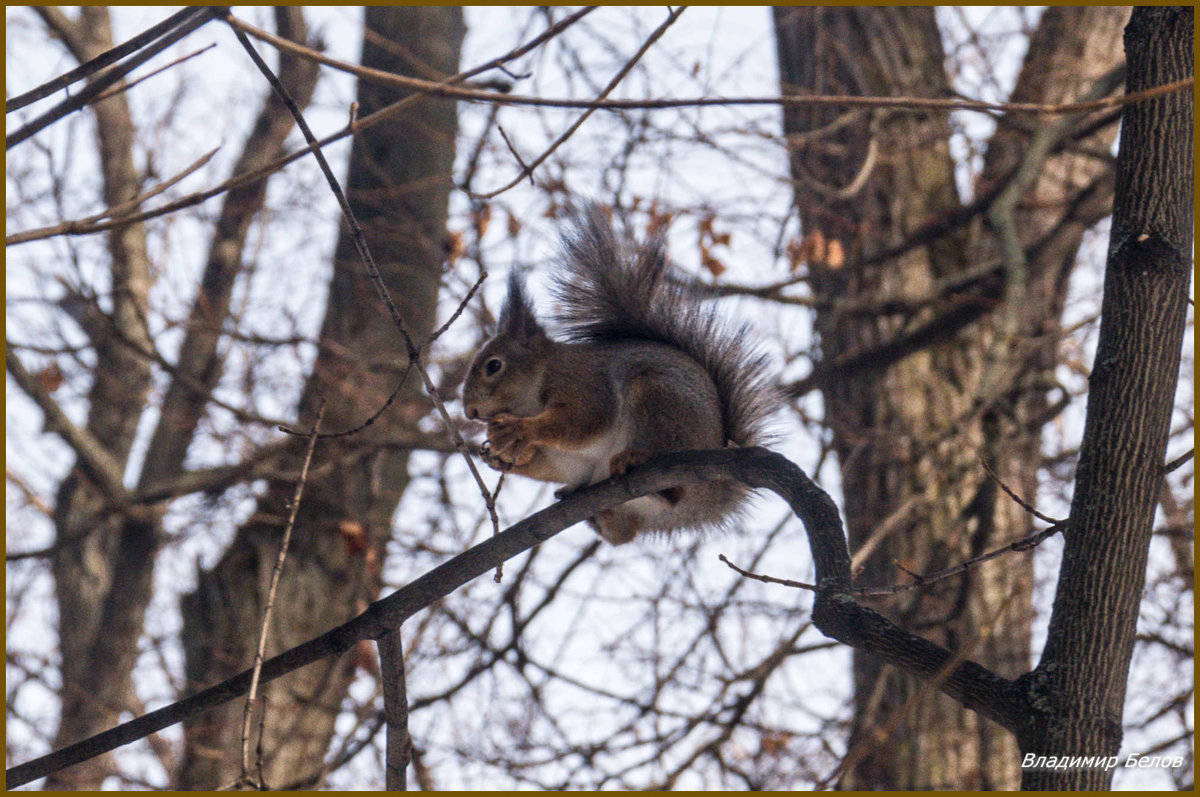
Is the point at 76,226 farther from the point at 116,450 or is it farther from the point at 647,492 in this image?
the point at 116,450

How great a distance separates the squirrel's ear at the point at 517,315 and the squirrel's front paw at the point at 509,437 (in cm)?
33

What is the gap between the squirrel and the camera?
226 cm

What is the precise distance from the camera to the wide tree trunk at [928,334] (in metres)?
3.83

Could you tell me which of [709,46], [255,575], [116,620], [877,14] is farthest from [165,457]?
[877,14]

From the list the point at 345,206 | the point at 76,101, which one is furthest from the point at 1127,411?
the point at 76,101

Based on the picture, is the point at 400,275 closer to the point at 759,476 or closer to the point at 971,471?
the point at 971,471

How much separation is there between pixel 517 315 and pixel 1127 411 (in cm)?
135

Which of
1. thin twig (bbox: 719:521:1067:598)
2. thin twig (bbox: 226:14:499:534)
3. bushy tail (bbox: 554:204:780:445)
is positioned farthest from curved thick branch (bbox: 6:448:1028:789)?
bushy tail (bbox: 554:204:780:445)

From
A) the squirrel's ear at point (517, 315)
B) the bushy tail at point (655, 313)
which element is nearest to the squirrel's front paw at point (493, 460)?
the squirrel's ear at point (517, 315)

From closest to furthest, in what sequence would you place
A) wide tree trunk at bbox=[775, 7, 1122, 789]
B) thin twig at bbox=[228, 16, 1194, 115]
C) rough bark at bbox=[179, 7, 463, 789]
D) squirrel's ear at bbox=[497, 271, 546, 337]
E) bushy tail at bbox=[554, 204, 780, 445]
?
thin twig at bbox=[228, 16, 1194, 115]
bushy tail at bbox=[554, 204, 780, 445]
squirrel's ear at bbox=[497, 271, 546, 337]
wide tree trunk at bbox=[775, 7, 1122, 789]
rough bark at bbox=[179, 7, 463, 789]

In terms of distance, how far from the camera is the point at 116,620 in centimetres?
602

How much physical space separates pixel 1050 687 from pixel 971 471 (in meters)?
2.60

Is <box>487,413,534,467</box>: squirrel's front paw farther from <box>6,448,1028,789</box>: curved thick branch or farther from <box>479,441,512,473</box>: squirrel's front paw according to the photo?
<box>6,448,1028,789</box>: curved thick branch

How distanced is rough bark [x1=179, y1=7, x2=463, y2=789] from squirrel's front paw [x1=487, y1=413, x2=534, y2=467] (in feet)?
5.78
